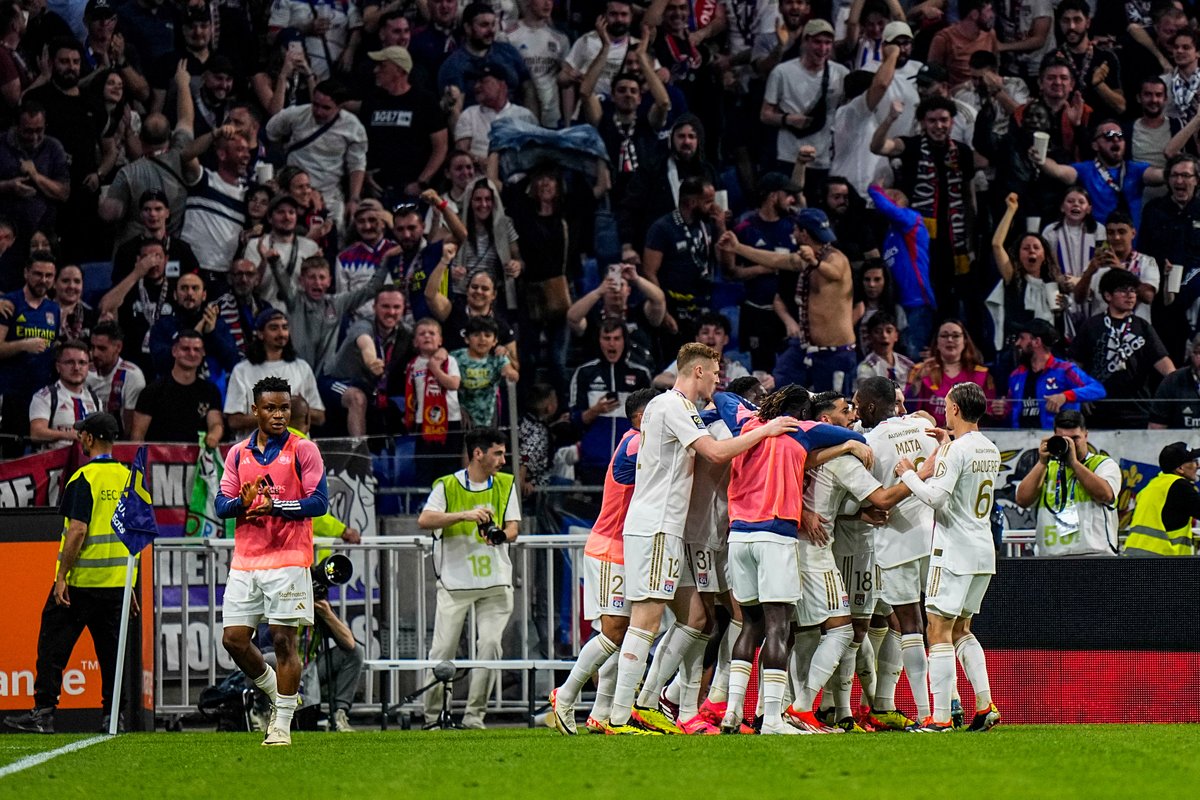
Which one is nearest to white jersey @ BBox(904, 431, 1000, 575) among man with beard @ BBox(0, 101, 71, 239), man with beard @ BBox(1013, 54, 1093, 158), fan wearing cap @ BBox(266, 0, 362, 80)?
man with beard @ BBox(1013, 54, 1093, 158)

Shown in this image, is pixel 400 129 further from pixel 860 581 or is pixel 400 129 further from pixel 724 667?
pixel 860 581

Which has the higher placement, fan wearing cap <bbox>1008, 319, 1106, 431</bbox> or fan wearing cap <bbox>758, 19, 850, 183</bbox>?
fan wearing cap <bbox>758, 19, 850, 183</bbox>

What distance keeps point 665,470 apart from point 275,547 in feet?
8.46

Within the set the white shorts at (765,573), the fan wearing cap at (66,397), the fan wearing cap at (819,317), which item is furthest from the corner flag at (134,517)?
the fan wearing cap at (819,317)

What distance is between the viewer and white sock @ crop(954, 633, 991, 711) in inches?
457

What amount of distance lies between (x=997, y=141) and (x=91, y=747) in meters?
12.4

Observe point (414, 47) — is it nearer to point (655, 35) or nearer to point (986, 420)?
point (655, 35)

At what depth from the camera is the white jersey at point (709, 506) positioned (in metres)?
11.8

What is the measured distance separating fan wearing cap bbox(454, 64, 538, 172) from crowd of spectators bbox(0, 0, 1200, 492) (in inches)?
1.7

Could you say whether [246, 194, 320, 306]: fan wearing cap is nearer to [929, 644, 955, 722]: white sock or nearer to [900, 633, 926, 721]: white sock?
[900, 633, 926, 721]: white sock

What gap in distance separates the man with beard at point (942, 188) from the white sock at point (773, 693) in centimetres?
890

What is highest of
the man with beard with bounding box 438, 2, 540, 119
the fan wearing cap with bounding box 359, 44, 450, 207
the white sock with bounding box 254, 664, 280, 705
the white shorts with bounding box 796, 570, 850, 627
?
the man with beard with bounding box 438, 2, 540, 119

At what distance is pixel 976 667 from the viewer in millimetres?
11688

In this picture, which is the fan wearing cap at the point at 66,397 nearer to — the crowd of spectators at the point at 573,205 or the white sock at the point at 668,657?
the crowd of spectators at the point at 573,205
